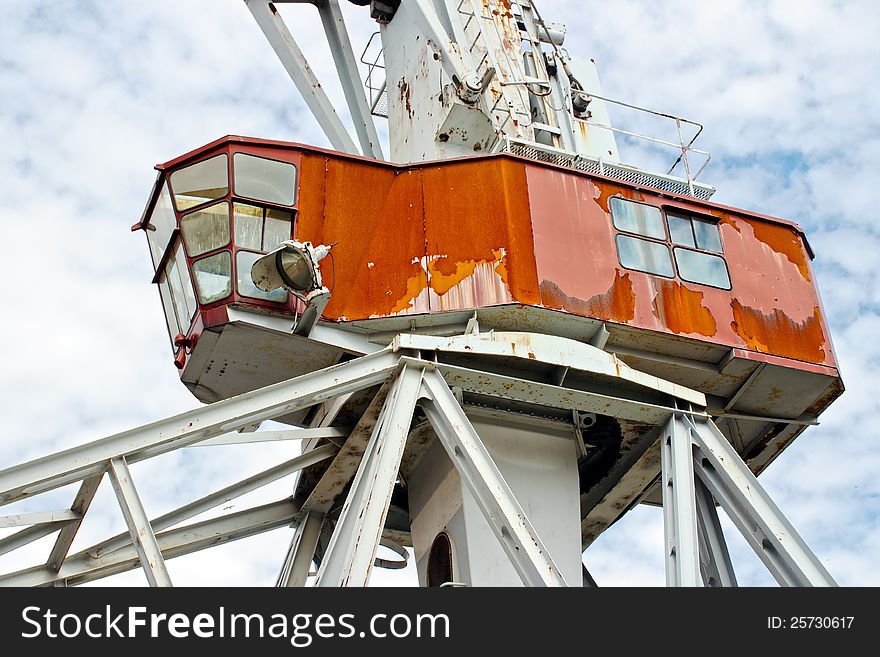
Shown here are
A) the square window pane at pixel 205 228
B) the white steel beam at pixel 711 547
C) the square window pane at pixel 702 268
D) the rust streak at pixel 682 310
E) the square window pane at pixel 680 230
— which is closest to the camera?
the white steel beam at pixel 711 547

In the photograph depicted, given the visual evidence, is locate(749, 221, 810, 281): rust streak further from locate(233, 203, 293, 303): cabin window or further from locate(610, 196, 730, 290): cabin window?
locate(233, 203, 293, 303): cabin window

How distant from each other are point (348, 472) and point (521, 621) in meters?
6.03

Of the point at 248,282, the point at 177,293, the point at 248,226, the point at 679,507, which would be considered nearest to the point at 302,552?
the point at 177,293

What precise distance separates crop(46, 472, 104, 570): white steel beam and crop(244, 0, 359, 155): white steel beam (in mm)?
8304

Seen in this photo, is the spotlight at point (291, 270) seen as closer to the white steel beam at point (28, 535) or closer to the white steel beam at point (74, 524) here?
the white steel beam at point (74, 524)

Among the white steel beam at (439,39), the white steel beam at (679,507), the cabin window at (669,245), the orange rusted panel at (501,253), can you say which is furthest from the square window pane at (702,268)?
the white steel beam at (439,39)

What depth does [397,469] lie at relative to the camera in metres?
14.7

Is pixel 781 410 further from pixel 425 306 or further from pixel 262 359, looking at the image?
pixel 262 359

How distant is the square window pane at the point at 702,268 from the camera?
711 inches

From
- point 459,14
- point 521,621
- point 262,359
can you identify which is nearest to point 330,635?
point 521,621

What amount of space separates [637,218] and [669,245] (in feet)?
1.87

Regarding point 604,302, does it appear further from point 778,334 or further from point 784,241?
point 784,241

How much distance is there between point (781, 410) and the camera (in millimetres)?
18547

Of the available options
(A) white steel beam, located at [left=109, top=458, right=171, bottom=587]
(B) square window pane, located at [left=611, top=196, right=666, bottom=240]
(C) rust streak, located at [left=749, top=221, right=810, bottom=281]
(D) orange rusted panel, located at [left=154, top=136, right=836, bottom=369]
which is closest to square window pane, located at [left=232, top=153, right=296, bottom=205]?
(D) orange rusted panel, located at [left=154, top=136, right=836, bottom=369]
